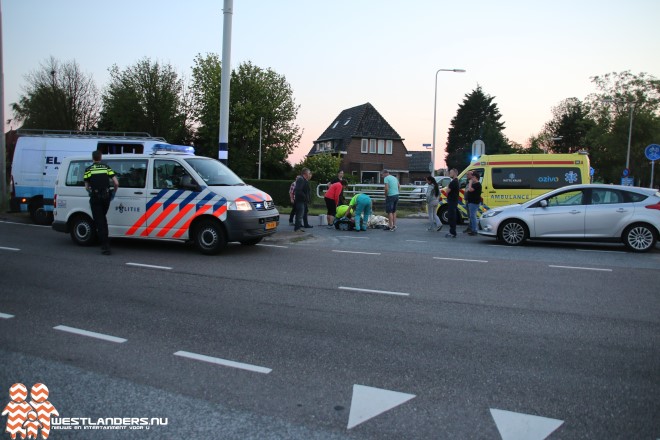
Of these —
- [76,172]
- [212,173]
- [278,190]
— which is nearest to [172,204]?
[212,173]

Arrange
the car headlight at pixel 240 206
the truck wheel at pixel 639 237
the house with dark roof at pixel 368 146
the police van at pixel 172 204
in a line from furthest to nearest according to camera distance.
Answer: the house with dark roof at pixel 368 146 < the truck wheel at pixel 639 237 < the police van at pixel 172 204 < the car headlight at pixel 240 206

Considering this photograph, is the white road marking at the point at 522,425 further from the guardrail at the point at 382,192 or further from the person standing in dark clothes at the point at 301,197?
the guardrail at the point at 382,192

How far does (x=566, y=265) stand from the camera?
944 centimetres

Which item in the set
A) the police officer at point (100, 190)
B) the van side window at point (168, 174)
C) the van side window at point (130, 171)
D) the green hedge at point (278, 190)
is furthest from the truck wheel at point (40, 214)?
the green hedge at point (278, 190)

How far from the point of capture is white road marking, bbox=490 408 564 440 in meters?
3.17

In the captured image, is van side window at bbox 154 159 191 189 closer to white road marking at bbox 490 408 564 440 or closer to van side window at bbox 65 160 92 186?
van side window at bbox 65 160 92 186

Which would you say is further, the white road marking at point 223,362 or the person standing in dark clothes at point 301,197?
the person standing in dark clothes at point 301,197

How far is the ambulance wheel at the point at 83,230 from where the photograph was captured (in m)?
10.8

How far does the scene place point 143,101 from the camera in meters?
45.5

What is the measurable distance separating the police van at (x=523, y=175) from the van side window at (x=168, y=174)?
9346 millimetres

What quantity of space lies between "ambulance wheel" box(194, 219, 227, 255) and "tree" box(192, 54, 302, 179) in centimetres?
4119

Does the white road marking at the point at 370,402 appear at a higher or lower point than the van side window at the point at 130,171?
lower


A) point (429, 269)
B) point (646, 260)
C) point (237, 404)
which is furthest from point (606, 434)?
point (646, 260)

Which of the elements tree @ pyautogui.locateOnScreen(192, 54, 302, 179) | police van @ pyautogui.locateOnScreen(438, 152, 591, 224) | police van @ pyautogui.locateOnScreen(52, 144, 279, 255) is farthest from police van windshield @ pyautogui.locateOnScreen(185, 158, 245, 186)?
tree @ pyautogui.locateOnScreen(192, 54, 302, 179)
